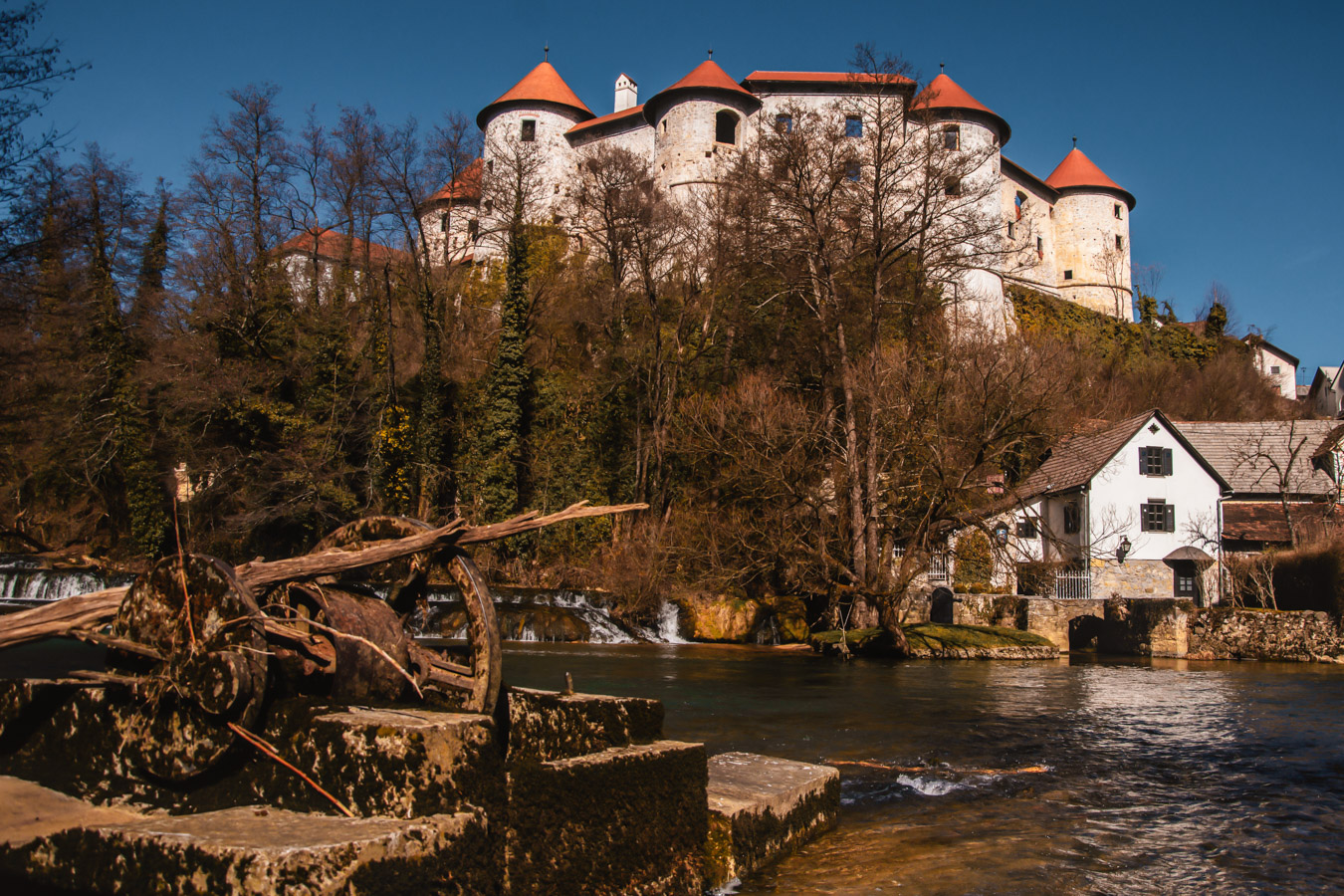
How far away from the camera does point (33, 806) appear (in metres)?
3.31

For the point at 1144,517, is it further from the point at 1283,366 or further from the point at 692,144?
the point at 1283,366

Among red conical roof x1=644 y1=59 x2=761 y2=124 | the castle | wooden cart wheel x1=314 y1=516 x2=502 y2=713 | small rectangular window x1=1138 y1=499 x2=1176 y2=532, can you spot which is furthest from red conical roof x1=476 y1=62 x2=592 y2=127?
wooden cart wheel x1=314 y1=516 x2=502 y2=713

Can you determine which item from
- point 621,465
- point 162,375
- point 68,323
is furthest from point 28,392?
point 621,465

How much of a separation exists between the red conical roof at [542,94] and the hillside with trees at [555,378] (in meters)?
22.3

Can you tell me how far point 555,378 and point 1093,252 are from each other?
158 ft

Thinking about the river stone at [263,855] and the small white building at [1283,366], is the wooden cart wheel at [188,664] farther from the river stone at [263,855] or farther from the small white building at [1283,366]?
the small white building at [1283,366]

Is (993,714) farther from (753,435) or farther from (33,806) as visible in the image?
(753,435)

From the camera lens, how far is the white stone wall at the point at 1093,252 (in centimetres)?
6606

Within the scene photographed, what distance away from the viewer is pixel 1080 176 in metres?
68.1

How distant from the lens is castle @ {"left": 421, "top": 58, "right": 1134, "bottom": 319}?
53719 mm

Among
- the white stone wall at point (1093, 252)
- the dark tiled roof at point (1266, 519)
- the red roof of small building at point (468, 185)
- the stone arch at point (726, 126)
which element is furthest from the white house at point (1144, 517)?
the white stone wall at point (1093, 252)

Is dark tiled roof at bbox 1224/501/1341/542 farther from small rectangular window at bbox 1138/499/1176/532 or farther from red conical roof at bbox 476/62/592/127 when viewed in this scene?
red conical roof at bbox 476/62/592/127

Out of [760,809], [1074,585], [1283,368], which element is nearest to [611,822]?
[760,809]

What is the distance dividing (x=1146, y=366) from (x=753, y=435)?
1399 inches
